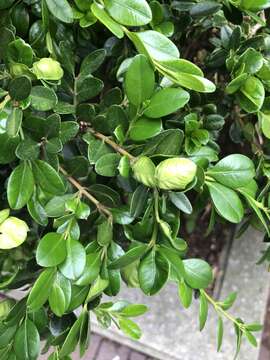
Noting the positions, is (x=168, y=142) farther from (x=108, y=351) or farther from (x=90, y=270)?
(x=108, y=351)

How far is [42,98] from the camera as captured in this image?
0.70 meters

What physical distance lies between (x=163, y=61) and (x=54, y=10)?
17 cm

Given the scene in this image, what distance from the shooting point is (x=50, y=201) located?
0.73 metres

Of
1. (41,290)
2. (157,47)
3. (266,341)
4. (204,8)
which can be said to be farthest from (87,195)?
(266,341)

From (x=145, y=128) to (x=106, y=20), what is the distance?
168 millimetres

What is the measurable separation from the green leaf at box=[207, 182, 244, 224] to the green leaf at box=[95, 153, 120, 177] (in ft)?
0.51

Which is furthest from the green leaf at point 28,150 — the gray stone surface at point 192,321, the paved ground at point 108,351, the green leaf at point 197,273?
the paved ground at point 108,351

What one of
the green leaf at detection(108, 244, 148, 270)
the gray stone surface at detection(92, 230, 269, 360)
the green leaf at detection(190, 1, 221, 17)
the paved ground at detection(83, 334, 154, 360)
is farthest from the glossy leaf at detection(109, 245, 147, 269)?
the paved ground at detection(83, 334, 154, 360)

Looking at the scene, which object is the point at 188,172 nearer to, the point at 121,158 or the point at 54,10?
the point at 121,158

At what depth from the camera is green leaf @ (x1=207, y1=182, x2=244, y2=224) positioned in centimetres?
76

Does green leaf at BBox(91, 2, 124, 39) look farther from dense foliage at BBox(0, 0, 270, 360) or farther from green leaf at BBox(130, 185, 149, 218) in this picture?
green leaf at BBox(130, 185, 149, 218)

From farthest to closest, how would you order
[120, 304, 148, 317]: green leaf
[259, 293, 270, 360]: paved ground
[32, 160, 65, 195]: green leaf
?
Result: [259, 293, 270, 360]: paved ground
[120, 304, 148, 317]: green leaf
[32, 160, 65, 195]: green leaf

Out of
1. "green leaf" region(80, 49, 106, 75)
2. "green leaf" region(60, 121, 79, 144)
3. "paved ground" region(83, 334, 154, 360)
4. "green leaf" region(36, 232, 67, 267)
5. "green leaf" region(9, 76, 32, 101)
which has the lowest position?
"paved ground" region(83, 334, 154, 360)

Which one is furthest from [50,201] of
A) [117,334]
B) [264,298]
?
[264,298]
